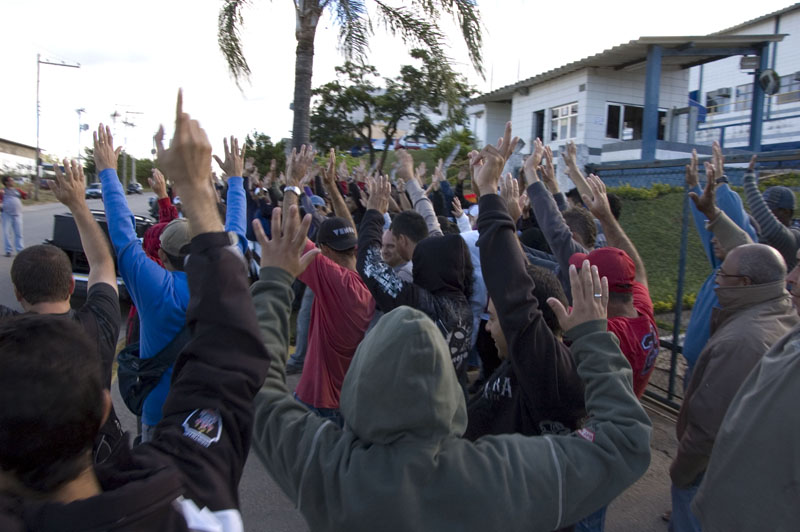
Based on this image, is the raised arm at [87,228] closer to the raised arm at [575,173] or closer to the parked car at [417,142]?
the raised arm at [575,173]

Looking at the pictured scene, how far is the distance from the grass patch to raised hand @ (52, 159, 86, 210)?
7.66m

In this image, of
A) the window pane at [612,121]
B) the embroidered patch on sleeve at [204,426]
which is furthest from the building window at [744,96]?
the embroidered patch on sleeve at [204,426]

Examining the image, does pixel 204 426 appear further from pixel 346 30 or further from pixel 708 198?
pixel 346 30

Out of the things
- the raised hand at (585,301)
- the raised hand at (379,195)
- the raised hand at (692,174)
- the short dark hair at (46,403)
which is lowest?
the short dark hair at (46,403)

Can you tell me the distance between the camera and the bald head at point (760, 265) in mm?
2619

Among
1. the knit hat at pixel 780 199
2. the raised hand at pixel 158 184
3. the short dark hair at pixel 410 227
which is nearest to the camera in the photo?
the short dark hair at pixel 410 227

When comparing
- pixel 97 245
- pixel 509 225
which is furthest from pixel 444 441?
pixel 97 245

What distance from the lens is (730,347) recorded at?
2512 mm

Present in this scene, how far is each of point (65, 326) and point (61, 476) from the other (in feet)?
0.96


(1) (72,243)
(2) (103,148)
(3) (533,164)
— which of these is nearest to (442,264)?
(3) (533,164)

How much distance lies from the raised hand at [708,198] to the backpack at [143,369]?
3080 mm

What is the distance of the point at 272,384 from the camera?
1.77 metres

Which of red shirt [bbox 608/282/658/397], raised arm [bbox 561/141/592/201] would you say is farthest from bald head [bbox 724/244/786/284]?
raised arm [bbox 561/141/592/201]

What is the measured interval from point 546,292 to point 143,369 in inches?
78.0
